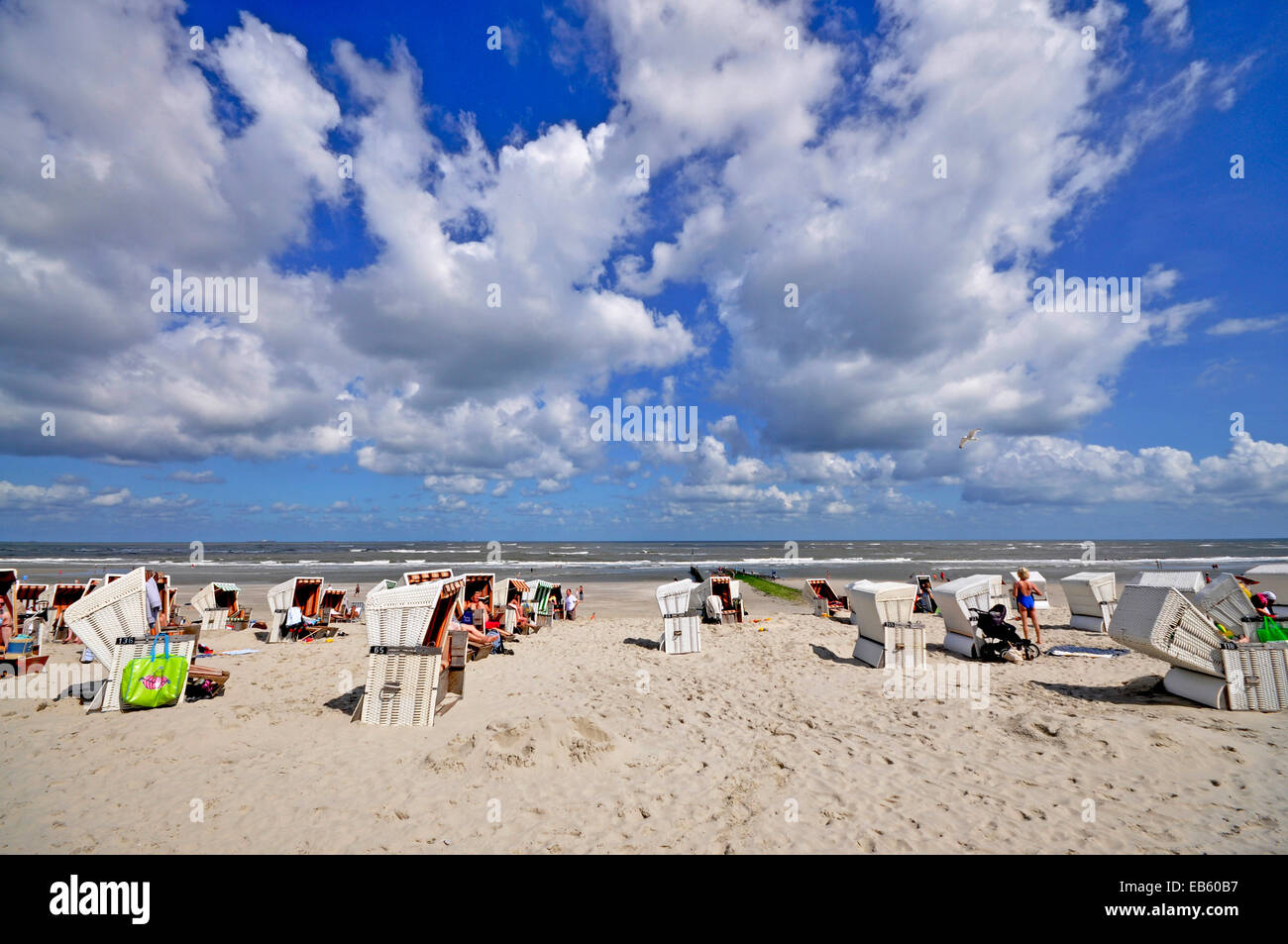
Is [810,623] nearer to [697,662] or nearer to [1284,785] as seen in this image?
[697,662]

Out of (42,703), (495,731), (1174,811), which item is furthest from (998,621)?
(42,703)

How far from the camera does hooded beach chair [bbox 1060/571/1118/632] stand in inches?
571

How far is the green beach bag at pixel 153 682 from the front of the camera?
8.08 meters

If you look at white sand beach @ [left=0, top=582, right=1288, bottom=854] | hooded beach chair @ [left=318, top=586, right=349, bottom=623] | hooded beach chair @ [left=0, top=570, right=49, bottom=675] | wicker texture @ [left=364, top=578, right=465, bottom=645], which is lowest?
hooded beach chair @ [left=318, top=586, right=349, bottom=623]

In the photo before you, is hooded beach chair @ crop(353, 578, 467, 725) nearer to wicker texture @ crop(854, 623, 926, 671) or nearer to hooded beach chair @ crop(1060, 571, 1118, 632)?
wicker texture @ crop(854, 623, 926, 671)

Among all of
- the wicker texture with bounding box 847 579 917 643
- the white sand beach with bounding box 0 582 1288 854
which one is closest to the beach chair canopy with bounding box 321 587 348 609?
the white sand beach with bounding box 0 582 1288 854

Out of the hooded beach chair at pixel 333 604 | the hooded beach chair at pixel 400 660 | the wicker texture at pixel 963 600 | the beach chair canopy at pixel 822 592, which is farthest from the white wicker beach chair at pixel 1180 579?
the hooded beach chair at pixel 333 604

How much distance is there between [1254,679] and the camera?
291 inches

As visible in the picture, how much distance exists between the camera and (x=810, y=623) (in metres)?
17.7

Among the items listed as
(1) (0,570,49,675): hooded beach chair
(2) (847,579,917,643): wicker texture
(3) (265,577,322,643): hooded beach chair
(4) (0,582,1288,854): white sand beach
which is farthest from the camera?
(3) (265,577,322,643): hooded beach chair

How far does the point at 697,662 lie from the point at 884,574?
37518 mm

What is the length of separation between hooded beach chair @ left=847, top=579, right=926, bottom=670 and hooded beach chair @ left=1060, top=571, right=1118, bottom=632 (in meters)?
6.73

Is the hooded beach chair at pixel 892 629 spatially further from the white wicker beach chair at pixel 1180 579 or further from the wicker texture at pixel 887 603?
the white wicker beach chair at pixel 1180 579
